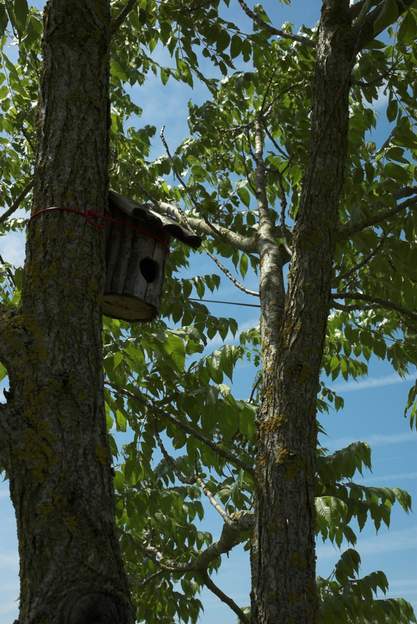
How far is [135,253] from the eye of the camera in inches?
166

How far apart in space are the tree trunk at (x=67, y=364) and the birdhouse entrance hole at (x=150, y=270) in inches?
48.0

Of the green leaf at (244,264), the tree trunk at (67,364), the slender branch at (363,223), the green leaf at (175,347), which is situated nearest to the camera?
the tree trunk at (67,364)

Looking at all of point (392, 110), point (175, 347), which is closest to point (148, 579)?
point (175, 347)

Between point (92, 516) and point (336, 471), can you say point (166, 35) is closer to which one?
point (336, 471)

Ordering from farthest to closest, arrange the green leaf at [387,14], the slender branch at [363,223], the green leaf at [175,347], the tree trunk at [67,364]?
1. the green leaf at [175,347]
2. the slender branch at [363,223]
3. the green leaf at [387,14]
4. the tree trunk at [67,364]

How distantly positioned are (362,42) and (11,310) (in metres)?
2.95

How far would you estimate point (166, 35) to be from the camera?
6.02 metres

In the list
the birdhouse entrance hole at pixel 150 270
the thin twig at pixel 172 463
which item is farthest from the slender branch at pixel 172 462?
the birdhouse entrance hole at pixel 150 270

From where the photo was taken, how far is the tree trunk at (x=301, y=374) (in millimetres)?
3963

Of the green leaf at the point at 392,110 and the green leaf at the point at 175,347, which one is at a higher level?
the green leaf at the point at 392,110

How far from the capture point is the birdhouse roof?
3993 millimetres

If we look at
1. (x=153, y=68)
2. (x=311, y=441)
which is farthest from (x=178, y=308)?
(x=153, y=68)

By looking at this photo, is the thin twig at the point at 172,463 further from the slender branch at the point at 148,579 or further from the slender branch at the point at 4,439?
the slender branch at the point at 4,439

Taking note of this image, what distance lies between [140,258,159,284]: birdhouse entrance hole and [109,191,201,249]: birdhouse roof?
0.19 m
